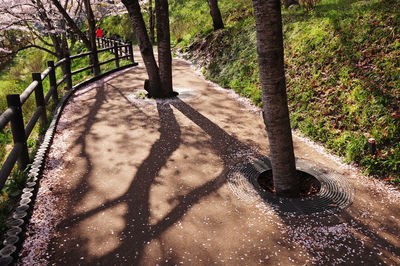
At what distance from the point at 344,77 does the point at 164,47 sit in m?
4.99

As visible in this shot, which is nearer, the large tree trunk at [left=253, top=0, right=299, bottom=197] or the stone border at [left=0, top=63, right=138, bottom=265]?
the stone border at [left=0, top=63, right=138, bottom=265]

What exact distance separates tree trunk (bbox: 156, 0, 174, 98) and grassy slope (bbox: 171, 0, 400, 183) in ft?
7.26

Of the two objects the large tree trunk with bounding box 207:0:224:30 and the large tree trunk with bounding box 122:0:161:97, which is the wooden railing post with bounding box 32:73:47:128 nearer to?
the large tree trunk with bounding box 122:0:161:97

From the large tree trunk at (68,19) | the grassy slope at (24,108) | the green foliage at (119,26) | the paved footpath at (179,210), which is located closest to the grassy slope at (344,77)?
the paved footpath at (179,210)

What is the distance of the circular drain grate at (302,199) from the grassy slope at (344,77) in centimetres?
72

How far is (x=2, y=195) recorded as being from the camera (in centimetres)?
425

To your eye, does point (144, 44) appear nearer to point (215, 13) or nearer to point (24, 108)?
point (24, 108)

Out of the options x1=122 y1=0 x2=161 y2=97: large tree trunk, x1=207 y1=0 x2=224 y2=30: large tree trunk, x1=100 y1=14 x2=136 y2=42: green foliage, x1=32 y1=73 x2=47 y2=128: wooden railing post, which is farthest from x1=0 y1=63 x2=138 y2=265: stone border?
x1=100 y1=14 x2=136 y2=42: green foliage

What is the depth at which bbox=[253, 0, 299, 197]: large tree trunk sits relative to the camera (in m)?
3.62

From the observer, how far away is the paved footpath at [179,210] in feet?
10.7

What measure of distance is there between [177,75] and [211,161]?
792cm

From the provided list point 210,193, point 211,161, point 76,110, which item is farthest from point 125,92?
point 210,193

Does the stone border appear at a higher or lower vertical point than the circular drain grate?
higher

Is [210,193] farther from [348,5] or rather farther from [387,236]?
[348,5]
